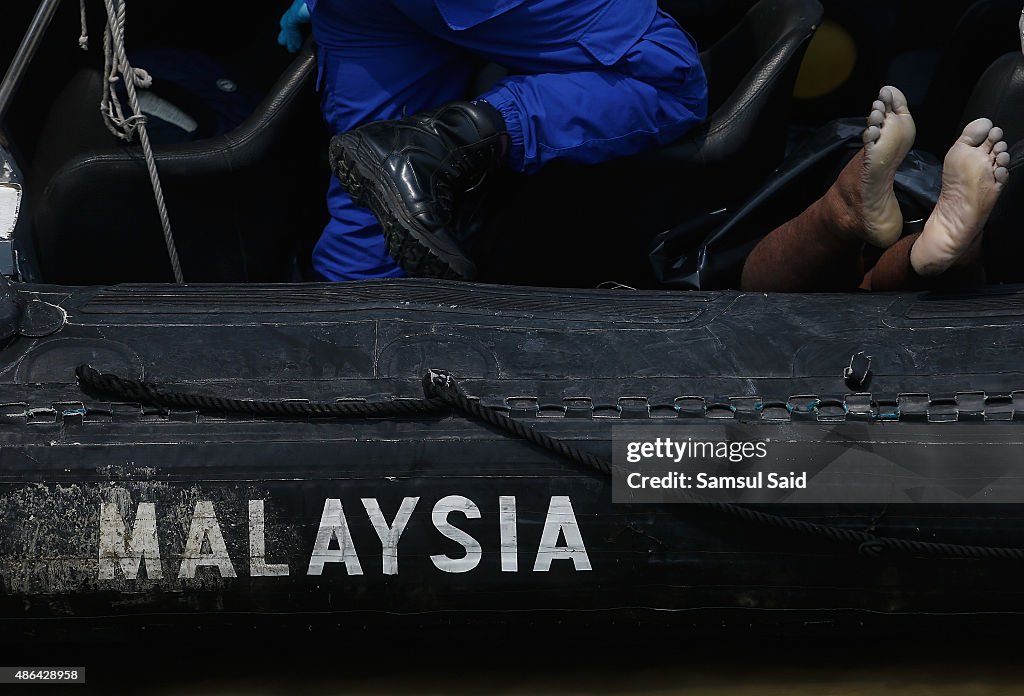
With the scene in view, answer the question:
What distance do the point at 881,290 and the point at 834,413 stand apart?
1.44 ft

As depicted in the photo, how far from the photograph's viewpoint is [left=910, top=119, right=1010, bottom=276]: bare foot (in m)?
1.74

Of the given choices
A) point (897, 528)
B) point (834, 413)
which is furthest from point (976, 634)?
point (834, 413)

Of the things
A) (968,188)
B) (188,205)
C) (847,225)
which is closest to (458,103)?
(188,205)

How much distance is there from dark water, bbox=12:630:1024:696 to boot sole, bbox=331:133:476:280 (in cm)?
53

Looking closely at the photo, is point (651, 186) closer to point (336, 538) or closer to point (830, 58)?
point (830, 58)

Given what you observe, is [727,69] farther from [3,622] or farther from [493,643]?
[3,622]

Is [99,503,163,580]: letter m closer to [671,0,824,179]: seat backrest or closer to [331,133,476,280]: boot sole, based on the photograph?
[331,133,476,280]: boot sole

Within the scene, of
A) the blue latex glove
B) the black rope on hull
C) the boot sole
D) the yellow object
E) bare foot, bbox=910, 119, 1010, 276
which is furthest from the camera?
the yellow object

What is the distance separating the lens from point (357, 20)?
2.03m

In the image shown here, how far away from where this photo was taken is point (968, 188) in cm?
175

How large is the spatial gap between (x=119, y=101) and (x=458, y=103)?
60 cm

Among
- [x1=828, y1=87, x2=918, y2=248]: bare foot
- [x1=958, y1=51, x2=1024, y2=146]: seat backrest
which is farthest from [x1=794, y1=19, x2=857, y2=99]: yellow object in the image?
[x1=828, y1=87, x2=918, y2=248]: bare foot

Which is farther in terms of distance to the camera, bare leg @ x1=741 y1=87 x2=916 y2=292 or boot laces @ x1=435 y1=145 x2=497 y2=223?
A: boot laces @ x1=435 y1=145 x2=497 y2=223

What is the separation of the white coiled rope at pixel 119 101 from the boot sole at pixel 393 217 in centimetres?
32
